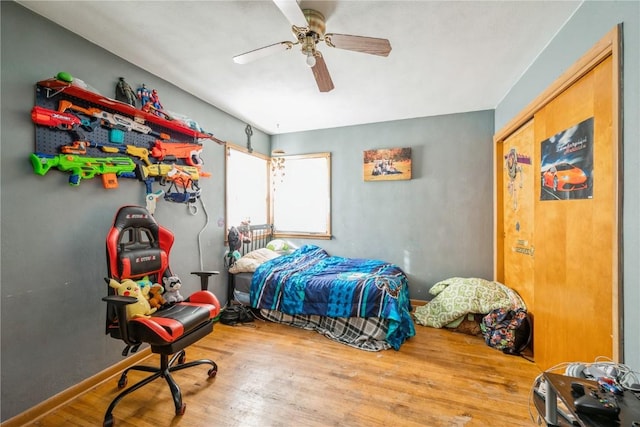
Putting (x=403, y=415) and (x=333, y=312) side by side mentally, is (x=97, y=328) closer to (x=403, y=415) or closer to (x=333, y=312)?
(x=333, y=312)

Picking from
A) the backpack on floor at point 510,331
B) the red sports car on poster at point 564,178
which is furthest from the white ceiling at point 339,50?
the backpack on floor at point 510,331

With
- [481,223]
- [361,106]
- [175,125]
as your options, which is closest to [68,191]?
[175,125]

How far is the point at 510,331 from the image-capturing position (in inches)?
94.7

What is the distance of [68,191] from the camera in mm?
1877

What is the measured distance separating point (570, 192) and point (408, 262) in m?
2.19

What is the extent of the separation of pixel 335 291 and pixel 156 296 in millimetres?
1618

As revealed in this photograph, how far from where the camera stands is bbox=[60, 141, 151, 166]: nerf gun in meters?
1.84

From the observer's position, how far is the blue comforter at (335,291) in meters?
2.61

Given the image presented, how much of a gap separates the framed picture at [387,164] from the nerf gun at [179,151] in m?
2.29

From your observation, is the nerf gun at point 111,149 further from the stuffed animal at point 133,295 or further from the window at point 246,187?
the window at point 246,187

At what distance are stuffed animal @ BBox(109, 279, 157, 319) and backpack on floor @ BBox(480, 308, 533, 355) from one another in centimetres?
297

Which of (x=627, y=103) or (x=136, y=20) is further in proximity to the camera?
(x=136, y=20)

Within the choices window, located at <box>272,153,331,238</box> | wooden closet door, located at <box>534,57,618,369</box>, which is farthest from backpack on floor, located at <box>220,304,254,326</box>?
wooden closet door, located at <box>534,57,618,369</box>

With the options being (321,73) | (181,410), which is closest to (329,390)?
(181,410)
